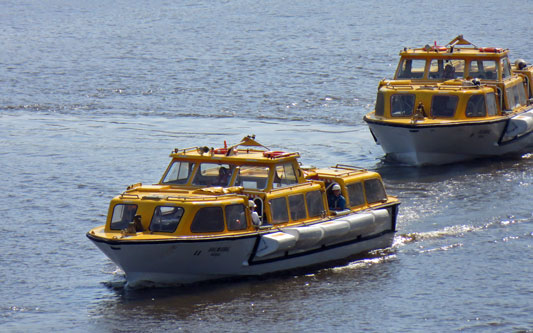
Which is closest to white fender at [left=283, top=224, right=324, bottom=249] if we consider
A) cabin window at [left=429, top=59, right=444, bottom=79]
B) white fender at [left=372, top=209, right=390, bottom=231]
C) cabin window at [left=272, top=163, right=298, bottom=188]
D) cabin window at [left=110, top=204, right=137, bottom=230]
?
cabin window at [left=272, top=163, right=298, bottom=188]

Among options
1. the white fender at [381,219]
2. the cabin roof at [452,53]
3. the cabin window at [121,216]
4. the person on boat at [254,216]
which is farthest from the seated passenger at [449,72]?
the cabin window at [121,216]

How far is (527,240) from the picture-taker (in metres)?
27.4

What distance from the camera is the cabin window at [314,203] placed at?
81.2ft

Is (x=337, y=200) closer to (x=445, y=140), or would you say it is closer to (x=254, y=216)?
(x=254, y=216)

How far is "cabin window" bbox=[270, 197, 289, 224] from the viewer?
78.5 ft

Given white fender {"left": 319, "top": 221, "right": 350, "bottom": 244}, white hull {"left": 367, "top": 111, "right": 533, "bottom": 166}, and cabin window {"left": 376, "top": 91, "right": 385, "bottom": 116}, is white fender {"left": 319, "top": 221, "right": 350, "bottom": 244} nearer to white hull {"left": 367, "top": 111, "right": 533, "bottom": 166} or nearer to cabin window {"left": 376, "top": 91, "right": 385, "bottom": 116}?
white hull {"left": 367, "top": 111, "right": 533, "bottom": 166}

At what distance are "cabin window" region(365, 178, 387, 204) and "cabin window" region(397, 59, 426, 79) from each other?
43.8ft

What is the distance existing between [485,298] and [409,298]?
5.45ft

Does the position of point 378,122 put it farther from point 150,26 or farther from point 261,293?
point 150,26

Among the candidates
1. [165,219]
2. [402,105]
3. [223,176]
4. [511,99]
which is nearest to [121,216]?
[165,219]

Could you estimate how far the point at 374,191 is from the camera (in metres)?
26.5

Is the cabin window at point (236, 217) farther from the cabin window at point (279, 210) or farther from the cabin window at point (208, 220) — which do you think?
the cabin window at point (279, 210)

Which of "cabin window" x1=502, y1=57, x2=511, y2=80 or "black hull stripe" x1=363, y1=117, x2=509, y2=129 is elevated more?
"cabin window" x1=502, y1=57, x2=511, y2=80

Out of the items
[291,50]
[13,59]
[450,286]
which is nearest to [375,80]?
[291,50]
